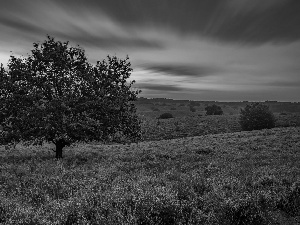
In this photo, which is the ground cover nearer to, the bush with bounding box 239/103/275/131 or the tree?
the bush with bounding box 239/103/275/131

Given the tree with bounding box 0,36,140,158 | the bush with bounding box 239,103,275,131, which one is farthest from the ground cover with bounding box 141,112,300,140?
the tree with bounding box 0,36,140,158

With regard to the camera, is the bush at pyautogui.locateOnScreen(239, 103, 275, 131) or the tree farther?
the bush at pyautogui.locateOnScreen(239, 103, 275, 131)

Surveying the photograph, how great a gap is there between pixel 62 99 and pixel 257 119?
50.1 meters

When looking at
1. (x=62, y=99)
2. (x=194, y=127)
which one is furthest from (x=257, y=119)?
(x=62, y=99)

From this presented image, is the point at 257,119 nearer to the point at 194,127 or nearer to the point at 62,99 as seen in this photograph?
the point at 194,127

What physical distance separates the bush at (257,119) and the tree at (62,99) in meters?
45.5

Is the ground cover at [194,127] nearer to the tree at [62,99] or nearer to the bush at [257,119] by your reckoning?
the bush at [257,119]

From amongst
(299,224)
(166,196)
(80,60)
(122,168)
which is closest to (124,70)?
(80,60)

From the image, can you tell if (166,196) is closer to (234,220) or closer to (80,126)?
(234,220)

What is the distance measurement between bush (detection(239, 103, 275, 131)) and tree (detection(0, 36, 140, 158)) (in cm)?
4551

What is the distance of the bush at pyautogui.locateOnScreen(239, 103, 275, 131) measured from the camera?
57.7 metres

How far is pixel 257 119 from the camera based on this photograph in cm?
5794

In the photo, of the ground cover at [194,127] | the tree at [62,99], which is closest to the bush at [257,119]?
the ground cover at [194,127]

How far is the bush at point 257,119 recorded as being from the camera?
5769 cm
